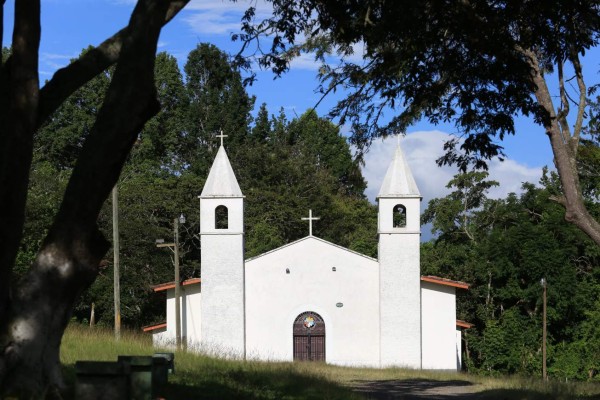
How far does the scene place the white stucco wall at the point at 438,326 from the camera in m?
43.9

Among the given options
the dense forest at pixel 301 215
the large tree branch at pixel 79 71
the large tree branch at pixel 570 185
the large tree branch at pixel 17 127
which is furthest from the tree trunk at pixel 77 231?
the dense forest at pixel 301 215

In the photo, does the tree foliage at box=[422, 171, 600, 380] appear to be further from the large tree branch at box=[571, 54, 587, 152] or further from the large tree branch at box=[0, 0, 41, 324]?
the large tree branch at box=[0, 0, 41, 324]

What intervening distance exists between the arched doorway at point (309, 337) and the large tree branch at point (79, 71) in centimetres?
3466

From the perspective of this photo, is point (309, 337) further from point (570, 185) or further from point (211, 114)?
point (211, 114)

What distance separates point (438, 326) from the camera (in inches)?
1737

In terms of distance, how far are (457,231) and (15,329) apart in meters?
53.1

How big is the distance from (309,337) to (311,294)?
1.84m

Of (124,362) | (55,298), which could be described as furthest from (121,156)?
(124,362)

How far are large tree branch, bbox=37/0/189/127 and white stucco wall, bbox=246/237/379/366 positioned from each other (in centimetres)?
3402

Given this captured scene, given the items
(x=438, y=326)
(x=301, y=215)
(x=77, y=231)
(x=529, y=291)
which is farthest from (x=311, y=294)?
(x=77, y=231)

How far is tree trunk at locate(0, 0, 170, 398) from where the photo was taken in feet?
29.7

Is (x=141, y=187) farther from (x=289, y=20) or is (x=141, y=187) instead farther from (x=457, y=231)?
(x=289, y=20)

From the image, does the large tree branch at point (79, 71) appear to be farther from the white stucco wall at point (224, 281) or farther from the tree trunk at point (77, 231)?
the white stucco wall at point (224, 281)

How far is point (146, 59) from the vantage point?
9.11m
